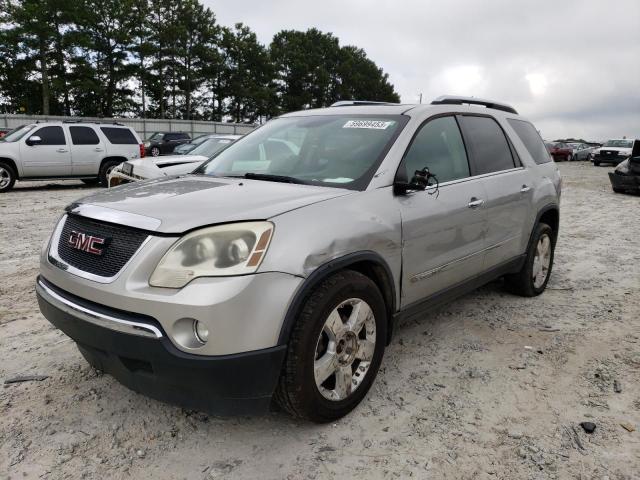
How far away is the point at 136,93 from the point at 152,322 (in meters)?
53.4

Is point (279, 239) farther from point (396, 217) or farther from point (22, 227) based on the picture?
point (22, 227)

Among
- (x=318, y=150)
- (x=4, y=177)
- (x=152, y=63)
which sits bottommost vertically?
(x=4, y=177)

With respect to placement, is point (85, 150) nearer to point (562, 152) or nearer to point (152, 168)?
point (152, 168)

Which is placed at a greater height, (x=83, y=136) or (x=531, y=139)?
(x=83, y=136)

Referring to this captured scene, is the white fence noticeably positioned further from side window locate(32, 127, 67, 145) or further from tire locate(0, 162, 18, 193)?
tire locate(0, 162, 18, 193)

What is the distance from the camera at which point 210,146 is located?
10.4 meters

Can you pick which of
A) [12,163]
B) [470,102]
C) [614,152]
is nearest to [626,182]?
[470,102]

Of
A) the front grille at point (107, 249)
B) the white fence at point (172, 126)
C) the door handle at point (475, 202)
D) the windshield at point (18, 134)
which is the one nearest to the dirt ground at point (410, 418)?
the front grille at point (107, 249)

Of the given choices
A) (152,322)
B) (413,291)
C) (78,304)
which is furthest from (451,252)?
(78,304)

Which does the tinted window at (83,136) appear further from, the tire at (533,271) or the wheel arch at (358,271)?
the wheel arch at (358,271)

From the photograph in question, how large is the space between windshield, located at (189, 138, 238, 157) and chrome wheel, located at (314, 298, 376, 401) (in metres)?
7.57

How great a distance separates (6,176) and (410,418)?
13401 millimetres

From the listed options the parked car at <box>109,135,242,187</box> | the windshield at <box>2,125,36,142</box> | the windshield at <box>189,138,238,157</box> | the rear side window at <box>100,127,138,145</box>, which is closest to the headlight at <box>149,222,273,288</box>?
the parked car at <box>109,135,242,187</box>

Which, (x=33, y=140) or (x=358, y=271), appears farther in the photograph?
(x=33, y=140)
